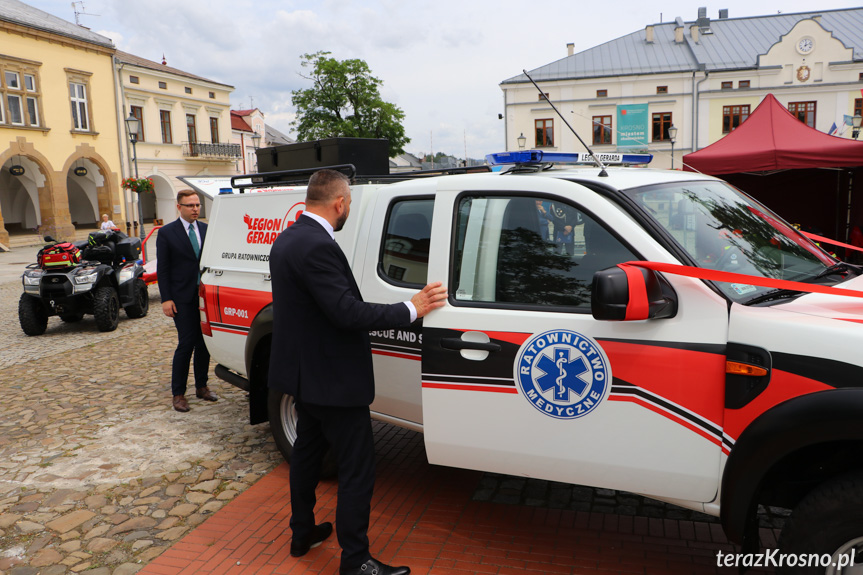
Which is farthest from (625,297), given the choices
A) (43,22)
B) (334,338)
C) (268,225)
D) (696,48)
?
(696,48)

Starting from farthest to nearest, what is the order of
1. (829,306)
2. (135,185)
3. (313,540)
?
Result: (135,185) < (313,540) < (829,306)

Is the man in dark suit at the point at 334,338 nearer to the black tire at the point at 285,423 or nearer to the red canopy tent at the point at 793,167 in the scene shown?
the black tire at the point at 285,423

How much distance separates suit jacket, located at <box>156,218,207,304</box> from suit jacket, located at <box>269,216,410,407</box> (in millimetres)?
3095

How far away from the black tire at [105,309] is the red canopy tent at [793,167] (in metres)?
8.48

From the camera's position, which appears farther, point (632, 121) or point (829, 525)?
point (632, 121)

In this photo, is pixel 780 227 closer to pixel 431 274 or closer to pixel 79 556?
pixel 431 274

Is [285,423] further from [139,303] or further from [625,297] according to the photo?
[139,303]

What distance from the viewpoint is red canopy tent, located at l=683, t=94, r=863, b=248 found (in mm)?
8430

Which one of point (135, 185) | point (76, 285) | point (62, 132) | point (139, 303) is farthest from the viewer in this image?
point (62, 132)

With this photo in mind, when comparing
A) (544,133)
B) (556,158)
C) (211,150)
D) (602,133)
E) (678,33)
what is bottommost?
(556,158)

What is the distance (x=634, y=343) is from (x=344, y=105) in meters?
41.7

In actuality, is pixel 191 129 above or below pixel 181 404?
above

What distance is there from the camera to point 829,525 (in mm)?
2359

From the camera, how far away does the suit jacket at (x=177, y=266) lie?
5.88 meters
